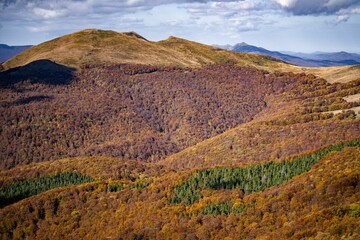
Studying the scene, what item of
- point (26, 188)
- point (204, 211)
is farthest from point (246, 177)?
point (26, 188)

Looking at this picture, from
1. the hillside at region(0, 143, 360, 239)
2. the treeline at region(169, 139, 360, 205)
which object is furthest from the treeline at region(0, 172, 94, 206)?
the treeline at region(169, 139, 360, 205)

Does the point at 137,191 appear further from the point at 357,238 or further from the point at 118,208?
the point at 357,238

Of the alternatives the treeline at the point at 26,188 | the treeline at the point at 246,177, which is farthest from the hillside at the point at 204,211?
the treeline at the point at 26,188

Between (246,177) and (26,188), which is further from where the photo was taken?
(26,188)

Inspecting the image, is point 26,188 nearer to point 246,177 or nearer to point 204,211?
point 204,211

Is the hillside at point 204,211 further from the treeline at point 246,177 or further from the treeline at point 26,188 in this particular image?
the treeline at point 26,188

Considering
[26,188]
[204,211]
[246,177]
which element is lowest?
[26,188]

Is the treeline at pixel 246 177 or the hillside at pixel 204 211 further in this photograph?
the treeline at pixel 246 177

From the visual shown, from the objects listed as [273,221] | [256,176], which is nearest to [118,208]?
[256,176]

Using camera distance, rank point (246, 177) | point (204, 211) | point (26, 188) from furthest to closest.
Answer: point (26, 188), point (246, 177), point (204, 211)

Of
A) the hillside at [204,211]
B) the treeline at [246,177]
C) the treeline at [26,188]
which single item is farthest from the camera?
the treeline at [26,188]
